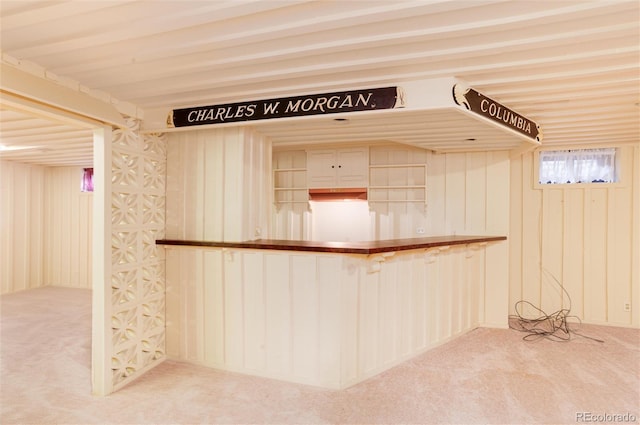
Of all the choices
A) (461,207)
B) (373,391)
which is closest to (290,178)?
(461,207)

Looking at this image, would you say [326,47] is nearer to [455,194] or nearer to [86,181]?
[455,194]

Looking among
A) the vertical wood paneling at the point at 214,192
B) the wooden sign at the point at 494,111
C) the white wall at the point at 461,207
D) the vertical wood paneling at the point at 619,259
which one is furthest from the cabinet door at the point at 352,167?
the vertical wood paneling at the point at 619,259

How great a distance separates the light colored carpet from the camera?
2854mm

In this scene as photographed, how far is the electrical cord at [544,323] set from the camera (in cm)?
478

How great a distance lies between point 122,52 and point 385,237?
4.58 m

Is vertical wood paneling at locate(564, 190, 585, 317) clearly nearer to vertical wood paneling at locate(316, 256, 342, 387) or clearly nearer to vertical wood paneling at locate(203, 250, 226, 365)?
vertical wood paneling at locate(316, 256, 342, 387)

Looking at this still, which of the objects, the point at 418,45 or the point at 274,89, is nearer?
the point at 418,45

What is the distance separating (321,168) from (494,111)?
3.26m

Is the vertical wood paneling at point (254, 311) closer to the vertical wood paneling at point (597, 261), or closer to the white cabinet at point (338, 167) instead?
the white cabinet at point (338, 167)

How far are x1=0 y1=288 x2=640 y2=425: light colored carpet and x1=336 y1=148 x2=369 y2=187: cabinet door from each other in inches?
112

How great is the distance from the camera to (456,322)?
470 centimetres

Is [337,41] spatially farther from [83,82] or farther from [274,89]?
[83,82]

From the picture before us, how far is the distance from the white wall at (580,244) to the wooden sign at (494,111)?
2004 millimetres

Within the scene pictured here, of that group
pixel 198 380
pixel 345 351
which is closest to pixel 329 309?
pixel 345 351
